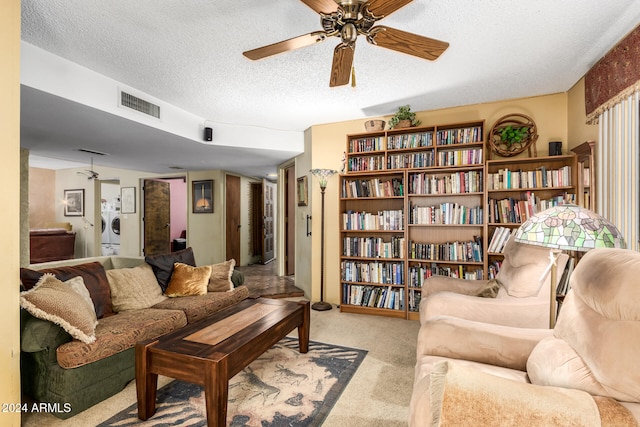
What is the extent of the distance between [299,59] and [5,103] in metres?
1.81

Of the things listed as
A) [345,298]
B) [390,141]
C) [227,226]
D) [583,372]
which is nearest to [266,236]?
[227,226]

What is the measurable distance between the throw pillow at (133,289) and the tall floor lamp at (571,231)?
288 centimetres

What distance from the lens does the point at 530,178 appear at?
10.2ft

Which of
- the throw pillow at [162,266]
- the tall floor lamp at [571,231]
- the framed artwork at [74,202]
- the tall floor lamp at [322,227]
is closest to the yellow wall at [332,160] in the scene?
the tall floor lamp at [322,227]

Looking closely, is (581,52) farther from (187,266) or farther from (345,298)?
(187,266)

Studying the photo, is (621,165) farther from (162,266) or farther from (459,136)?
(162,266)

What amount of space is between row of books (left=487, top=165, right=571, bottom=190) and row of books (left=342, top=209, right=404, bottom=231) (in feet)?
3.28

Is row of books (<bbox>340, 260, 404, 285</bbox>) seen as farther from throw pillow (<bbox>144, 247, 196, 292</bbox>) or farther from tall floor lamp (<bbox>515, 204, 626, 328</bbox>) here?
tall floor lamp (<bbox>515, 204, 626, 328</bbox>)

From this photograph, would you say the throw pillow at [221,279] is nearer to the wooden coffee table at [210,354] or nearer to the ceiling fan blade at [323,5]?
the wooden coffee table at [210,354]

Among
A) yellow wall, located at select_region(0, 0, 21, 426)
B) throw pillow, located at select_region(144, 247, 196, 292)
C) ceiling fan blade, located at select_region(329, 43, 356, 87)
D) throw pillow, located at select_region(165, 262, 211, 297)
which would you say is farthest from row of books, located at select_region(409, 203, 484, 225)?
yellow wall, located at select_region(0, 0, 21, 426)

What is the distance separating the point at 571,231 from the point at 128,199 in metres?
7.85

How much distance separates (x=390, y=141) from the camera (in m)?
3.69

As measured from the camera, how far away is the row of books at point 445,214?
3.34m

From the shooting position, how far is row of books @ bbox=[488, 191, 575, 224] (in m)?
3.08
